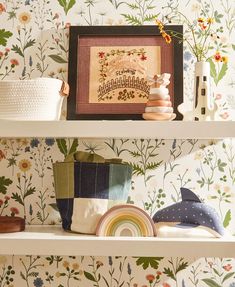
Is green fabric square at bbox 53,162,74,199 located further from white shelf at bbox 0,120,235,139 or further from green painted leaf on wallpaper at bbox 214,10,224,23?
green painted leaf on wallpaper at bbox 214,10,224,23

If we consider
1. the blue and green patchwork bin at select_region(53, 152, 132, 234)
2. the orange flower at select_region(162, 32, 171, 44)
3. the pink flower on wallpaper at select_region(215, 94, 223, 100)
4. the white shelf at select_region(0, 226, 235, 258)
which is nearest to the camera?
the white shelf at select_region(0, 226, 235, 258)

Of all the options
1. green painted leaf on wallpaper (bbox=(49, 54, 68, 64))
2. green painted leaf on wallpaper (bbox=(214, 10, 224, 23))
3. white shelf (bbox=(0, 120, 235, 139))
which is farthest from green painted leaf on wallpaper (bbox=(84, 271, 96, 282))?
green painted leaf on wallpaper (bbox=(214, 10, 224, 23))

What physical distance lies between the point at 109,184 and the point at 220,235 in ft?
1.21

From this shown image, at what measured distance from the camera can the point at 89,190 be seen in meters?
1.33

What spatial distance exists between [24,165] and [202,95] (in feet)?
2.20

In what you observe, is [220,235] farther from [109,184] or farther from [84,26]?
[84,26]

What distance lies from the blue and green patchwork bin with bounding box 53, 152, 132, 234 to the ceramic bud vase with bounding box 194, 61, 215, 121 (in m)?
0.29

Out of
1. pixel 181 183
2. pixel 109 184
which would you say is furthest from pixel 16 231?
pixel 181 183

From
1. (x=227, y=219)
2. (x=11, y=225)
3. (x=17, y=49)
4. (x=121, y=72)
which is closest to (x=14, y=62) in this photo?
(x=17, y=49)

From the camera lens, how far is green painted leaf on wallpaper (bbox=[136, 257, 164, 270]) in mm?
1521

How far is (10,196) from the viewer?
155 centimetres

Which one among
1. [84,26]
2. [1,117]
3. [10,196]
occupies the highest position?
[84,26]

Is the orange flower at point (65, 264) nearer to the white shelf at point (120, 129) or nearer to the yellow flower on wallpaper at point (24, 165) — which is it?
the yellow flower on wallpaper at point (24, 165)

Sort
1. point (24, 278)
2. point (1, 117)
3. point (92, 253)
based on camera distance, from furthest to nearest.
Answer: point (24, 278), point (1, 117), point (92, 253)
